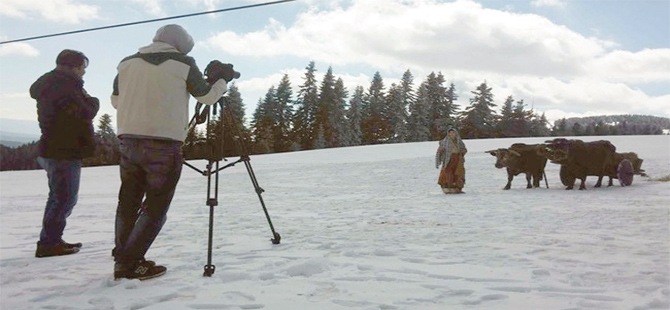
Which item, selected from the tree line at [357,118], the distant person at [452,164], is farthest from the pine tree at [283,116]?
the distant person at [452,164]

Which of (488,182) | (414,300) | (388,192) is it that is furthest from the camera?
(488,182)

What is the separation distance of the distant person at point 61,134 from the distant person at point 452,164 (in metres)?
9.26

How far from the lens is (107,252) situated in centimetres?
546

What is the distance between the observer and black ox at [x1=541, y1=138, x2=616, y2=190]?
12.0m

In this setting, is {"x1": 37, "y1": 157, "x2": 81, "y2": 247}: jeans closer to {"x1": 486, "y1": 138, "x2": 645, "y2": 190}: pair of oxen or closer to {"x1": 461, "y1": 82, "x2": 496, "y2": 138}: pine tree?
{"x1": 486, "y1": 138, "x2": 645, "y2": 190}: pair of oxen

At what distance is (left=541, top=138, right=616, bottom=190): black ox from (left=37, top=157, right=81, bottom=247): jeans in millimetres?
10936

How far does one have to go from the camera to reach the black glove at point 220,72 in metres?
4.40

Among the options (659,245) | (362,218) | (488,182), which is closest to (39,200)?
(362,218)

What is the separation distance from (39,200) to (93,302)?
1201 cm

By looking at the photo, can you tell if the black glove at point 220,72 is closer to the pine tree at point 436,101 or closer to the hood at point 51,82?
the hood at point 51,82

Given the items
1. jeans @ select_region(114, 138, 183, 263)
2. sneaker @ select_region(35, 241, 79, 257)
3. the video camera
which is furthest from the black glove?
sneaker @ select_region(35, 241, 79, 257)

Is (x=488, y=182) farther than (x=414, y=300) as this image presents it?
Yes

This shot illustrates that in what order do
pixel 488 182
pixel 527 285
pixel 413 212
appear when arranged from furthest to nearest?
pixel 488 182
pixel 413 212
pixel 527 285

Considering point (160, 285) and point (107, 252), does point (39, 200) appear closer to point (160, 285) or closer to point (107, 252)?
point (107, 252)
